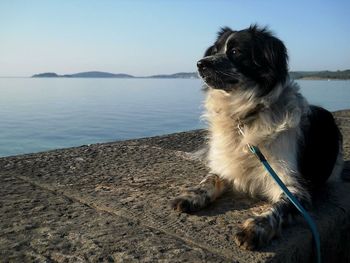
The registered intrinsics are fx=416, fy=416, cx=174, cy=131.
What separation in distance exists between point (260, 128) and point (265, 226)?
100cm

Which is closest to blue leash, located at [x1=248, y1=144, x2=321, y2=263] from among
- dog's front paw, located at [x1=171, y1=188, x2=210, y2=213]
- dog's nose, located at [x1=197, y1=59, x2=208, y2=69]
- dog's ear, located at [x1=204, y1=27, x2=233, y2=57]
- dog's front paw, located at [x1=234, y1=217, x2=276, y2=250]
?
dog's front paw, located at [x1=234, y1=217, x2=276, y2=250]

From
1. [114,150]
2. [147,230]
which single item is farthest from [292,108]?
[114,150]

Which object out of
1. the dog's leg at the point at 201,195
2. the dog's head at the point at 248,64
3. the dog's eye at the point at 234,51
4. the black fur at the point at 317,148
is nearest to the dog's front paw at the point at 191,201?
the dog's leg at the point at 201,195

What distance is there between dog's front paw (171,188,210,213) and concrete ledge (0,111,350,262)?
5 cm

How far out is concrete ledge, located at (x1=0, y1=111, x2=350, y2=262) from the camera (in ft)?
7.51

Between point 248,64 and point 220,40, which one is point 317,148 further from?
point 220,40

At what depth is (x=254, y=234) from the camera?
7.98ft

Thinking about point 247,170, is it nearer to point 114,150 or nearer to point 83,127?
point 114,150

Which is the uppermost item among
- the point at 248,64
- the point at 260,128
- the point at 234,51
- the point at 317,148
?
the point at 234,51

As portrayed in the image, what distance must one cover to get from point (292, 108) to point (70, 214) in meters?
1.91

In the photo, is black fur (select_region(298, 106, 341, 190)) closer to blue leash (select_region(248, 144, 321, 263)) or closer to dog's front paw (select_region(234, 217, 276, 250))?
blue leash (select_region(248, 144, 321, 263))

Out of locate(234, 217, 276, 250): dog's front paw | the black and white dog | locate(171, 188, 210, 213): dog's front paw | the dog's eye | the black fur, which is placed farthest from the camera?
the dog's eye

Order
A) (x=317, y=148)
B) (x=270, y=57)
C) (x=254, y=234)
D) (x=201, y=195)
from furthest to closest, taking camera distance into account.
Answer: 1. (x=270, y=57)
2. (x=317, y=148)
3. (x=201, y=195)
4. (x=254, y=234)

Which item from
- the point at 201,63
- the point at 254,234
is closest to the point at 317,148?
the point at 201,63
